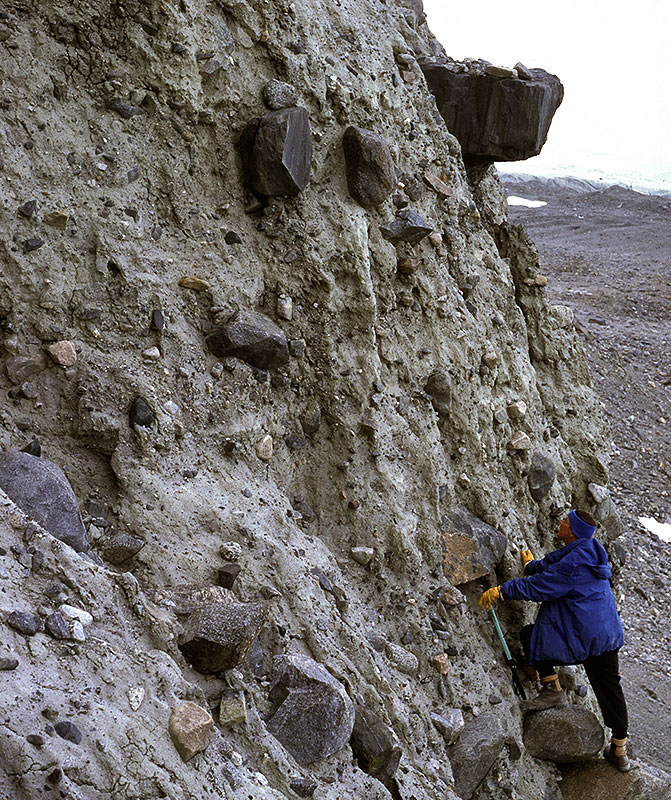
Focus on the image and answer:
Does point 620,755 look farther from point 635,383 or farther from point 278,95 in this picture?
point 635,383

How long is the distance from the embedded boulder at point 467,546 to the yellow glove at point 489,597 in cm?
10

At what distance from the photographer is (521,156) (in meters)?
6.06

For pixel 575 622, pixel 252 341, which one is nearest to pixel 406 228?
pixel 252 341

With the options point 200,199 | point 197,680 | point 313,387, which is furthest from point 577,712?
point 200,199

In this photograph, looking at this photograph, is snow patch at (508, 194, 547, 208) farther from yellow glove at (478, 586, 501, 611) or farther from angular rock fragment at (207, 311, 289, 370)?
angular rock fragment at (207, 311, 289, 370)

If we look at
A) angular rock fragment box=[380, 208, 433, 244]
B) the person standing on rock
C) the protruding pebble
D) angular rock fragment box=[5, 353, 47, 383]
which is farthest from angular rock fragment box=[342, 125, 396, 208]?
the person standing on rock

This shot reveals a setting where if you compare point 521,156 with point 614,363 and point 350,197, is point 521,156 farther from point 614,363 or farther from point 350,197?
point 614,363

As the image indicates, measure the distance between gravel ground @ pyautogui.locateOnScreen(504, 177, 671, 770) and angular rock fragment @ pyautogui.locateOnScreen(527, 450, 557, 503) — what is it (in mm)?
2180

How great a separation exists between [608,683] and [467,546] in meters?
1.19

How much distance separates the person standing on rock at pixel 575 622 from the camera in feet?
13.8

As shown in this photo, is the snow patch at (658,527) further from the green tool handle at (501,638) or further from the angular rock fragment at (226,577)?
the angular rock fragment at (226,577)

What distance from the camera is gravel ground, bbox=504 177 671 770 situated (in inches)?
253

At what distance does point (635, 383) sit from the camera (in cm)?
1081

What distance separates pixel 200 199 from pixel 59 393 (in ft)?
4.27
